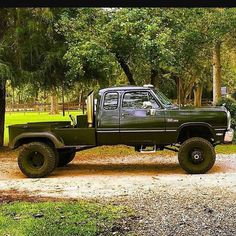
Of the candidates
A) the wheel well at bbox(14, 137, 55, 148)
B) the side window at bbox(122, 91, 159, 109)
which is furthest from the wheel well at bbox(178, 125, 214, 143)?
the wheel well at bbox(14, 137, 55, 148)

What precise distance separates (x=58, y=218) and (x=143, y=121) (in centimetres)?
422

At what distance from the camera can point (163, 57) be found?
1527cm

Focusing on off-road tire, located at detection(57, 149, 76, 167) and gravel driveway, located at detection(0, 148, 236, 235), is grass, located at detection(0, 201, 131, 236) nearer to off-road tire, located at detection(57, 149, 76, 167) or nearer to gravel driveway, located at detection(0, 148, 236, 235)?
gravel driveway, located at detection(0, 148, 236, 235)

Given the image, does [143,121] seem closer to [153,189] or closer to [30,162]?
[153,189]

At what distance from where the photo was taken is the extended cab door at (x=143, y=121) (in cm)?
1079

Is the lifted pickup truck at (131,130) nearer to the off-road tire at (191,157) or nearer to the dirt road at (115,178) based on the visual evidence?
the off-road tire at (191,157)

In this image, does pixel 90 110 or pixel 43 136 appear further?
pixel 90 110

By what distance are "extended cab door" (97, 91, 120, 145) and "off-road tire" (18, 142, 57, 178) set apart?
118 centimetres

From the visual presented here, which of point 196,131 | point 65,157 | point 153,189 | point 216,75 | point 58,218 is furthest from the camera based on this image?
point 216,75

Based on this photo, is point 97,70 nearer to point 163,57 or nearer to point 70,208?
point 163,57

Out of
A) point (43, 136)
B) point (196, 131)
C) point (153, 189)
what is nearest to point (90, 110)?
point (43, 136)

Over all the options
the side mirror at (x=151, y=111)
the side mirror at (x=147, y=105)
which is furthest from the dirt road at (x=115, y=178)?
the side mirror at (x=147, y=105)

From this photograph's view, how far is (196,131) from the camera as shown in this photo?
11.2m

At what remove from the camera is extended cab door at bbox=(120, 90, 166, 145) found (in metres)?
10.8
